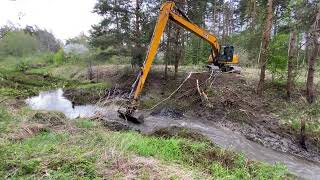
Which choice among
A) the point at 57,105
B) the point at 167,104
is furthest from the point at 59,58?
the point at 167,104

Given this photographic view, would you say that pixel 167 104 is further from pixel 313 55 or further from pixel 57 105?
pixel 313 55

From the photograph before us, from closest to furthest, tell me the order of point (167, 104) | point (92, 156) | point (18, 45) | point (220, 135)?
point (92, 156) → point (220, 135) → point (167, 104) → point (18, 45)

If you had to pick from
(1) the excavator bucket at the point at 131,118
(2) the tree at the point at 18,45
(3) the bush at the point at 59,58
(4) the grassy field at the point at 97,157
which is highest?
(2) the tree at the point at 18,45

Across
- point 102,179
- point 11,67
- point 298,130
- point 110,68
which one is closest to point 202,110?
point 298,130

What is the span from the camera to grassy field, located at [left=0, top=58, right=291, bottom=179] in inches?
157

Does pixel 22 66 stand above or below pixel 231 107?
above

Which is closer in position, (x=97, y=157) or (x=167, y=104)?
(x=97, y=157)

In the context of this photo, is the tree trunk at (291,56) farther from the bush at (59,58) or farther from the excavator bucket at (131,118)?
the bush at (59,58)

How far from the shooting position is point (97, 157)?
175 inches

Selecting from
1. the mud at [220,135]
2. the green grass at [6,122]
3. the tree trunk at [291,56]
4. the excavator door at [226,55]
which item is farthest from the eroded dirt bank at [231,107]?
the green grass at [6,122]

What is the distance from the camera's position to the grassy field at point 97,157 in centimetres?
398

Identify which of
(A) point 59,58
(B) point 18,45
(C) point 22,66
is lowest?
(C) point 22,66

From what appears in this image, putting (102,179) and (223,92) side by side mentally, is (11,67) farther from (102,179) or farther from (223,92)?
(102,179)

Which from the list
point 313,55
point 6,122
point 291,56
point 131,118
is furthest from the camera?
point 291,56
